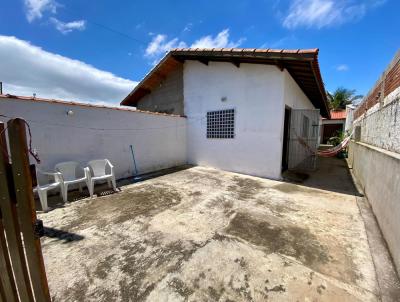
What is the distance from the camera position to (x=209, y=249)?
262cm

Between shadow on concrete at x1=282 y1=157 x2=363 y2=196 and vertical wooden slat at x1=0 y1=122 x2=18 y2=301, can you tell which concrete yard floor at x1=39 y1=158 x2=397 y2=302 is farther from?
shadow on concrete at x1=282 y1=157 x2=363 y2=196

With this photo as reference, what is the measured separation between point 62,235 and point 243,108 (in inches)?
245

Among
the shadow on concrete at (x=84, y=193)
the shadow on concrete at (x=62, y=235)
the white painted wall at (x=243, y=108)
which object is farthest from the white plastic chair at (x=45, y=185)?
the white painted wall at (x=243, y=108)

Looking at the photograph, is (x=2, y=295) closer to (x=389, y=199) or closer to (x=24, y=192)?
(x=24, y=192)

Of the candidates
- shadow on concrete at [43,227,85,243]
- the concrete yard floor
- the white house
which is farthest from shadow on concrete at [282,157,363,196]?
shadow on concrete at [43,227,85,243]

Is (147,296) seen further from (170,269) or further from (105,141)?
(105,141)

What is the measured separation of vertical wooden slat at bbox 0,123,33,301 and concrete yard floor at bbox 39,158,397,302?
0.75 m

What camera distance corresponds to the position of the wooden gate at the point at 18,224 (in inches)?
47.1

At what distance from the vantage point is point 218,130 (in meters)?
7.88

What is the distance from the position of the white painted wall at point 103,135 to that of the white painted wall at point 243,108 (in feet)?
3.83

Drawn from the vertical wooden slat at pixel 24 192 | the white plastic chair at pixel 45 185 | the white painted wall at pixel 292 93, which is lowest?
the white plastic chair at pixel 45 185

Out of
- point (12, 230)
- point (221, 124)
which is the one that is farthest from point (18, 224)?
point (221, 124)

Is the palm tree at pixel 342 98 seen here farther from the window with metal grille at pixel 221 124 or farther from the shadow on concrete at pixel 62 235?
the shadow on concrete at pixel 62 235

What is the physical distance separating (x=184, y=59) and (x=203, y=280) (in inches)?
341
